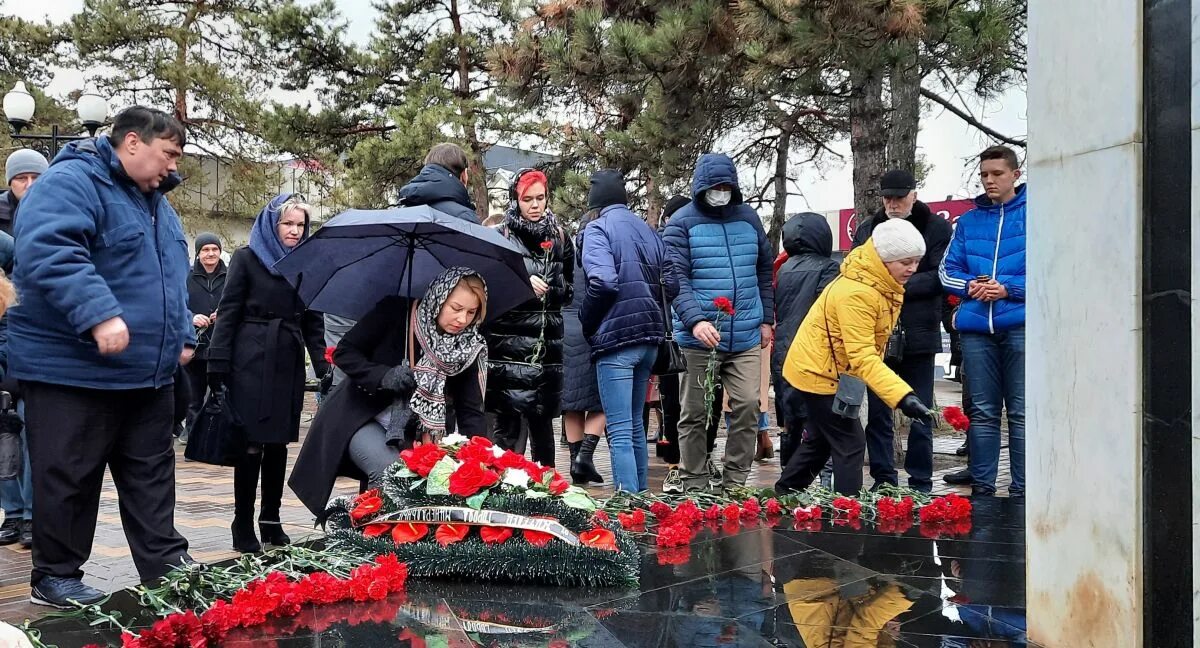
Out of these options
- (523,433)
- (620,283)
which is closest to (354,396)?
(620,283)

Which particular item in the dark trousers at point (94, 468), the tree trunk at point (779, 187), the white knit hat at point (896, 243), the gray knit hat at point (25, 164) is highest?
the tree trunk at point (779, 187)

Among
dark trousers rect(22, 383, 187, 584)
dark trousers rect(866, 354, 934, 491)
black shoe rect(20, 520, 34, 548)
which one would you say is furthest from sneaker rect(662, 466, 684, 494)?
black shoe rect(20, 520, 34, 548)

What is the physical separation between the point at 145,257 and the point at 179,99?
21.2 meters

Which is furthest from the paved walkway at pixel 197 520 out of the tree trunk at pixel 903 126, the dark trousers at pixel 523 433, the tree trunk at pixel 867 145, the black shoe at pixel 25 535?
the tree trunk at pixel 903 126

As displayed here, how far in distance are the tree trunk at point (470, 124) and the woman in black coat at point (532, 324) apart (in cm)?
1248

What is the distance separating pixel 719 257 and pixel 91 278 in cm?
370

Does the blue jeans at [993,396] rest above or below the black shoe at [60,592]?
above

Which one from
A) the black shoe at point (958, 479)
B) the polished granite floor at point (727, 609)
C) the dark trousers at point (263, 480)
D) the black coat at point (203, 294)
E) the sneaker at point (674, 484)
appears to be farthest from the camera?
the black coat at point (203, 294)

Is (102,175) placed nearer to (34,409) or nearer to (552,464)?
(34,409)

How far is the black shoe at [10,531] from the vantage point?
572cm

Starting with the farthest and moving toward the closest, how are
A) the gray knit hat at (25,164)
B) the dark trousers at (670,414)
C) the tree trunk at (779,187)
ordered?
the tree trunk at (779,187)
the dark trousers at (670,414)
the gray knit hat at (25,164)

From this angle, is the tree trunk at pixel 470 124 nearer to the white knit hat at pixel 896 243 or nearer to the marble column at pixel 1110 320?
the white knit hat at pixel 896 243

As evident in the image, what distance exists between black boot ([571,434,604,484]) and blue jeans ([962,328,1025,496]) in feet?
8.71

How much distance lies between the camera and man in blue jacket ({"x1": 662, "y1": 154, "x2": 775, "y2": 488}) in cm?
647
